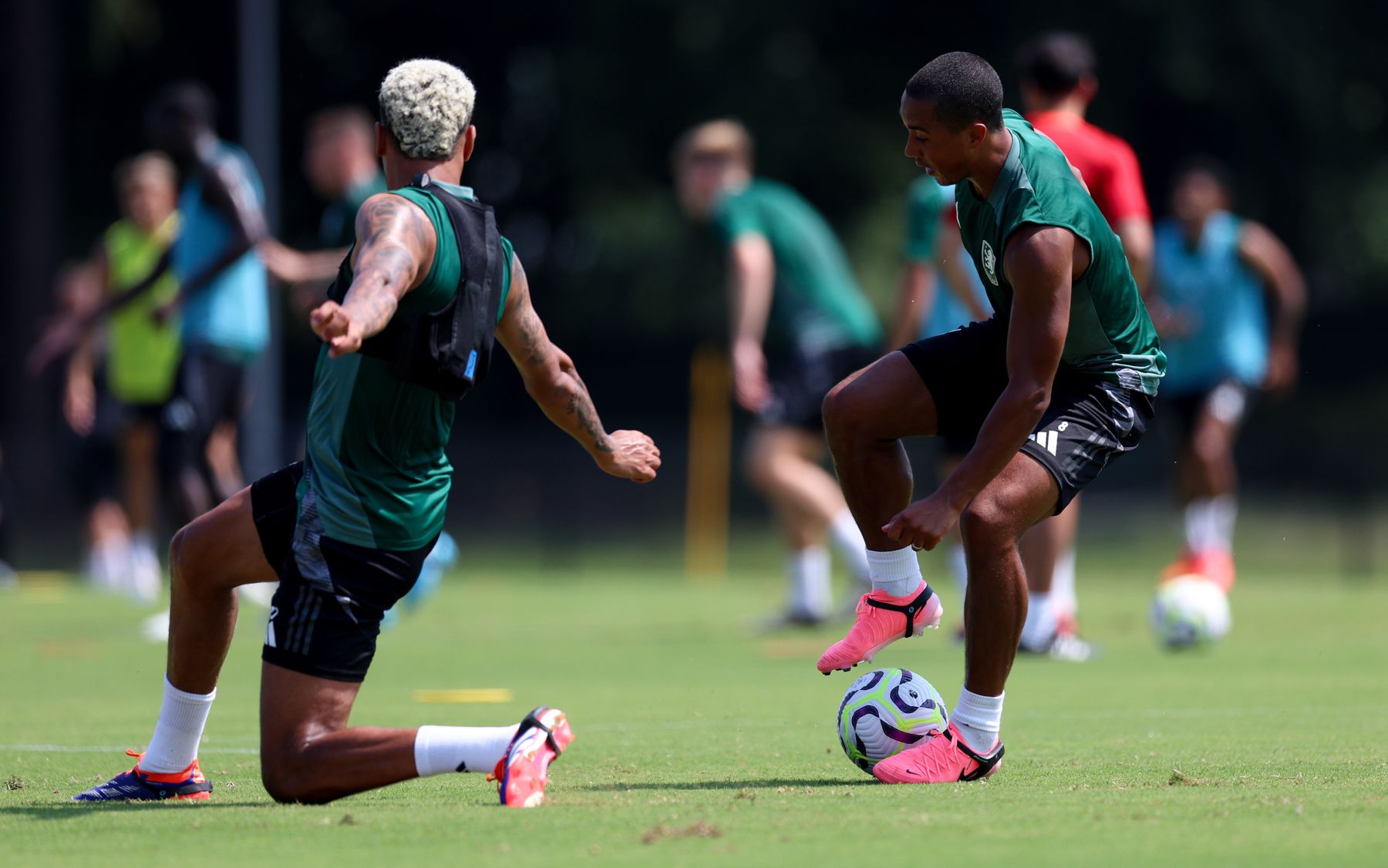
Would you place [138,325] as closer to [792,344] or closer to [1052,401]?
[792,344]

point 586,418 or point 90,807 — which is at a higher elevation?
point 586,418

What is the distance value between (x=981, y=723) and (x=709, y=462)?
16.4 metres

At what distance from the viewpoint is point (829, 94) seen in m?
25.0

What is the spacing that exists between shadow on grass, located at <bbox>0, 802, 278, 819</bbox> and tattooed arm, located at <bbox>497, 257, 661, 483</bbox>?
52.8 inches

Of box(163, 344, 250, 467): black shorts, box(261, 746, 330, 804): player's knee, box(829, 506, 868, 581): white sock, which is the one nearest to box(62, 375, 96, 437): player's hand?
box(163, 344, 250, 467): black shorts

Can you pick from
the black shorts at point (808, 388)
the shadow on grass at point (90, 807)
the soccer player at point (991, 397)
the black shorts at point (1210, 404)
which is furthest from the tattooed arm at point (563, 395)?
the black shorts at point (1210, 404)

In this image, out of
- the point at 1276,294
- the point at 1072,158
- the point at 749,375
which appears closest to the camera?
the point at 1072,158

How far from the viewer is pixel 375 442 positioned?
488 cm

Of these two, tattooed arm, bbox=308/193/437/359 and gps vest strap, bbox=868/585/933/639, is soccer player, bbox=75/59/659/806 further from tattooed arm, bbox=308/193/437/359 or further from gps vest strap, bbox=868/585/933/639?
gps vest strap, bbox=868/585/933/639

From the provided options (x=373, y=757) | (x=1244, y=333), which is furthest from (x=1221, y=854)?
(x=1244, y=333)

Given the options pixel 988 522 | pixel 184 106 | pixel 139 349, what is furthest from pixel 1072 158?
pixel 139 349

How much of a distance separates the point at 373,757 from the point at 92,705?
11.4ft

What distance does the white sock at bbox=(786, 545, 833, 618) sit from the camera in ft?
37.2

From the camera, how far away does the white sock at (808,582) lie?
11.4 meters
